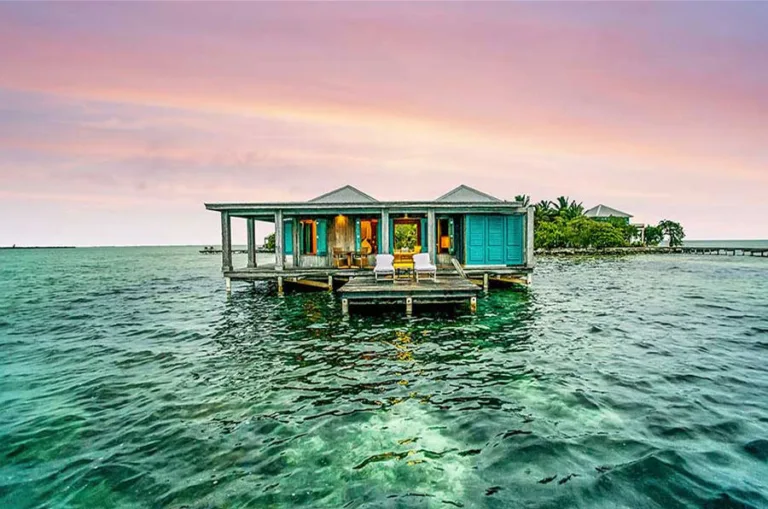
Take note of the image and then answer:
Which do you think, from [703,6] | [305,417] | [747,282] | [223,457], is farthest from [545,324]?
[747,282]

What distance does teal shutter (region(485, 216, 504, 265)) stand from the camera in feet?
61.8

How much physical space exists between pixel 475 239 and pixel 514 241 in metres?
2.04

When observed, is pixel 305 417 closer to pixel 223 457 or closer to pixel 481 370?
pixel 223 457

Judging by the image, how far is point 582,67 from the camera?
62.1ft

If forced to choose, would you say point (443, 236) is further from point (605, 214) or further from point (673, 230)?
point (673, 230)

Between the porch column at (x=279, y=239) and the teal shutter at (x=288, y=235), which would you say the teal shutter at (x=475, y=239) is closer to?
the porch column at (x=279, y=239)

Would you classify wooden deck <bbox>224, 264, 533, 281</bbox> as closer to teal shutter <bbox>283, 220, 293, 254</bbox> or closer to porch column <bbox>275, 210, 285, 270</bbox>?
porch column <bbox>275, 210, 285, 270</bbox>

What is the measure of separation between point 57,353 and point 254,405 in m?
7.68

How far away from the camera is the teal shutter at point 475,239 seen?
18.8m

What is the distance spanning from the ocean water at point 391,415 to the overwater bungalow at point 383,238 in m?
6.46

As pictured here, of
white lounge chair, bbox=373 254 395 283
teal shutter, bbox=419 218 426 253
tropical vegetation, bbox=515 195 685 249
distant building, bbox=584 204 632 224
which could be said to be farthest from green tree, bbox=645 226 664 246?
white lounge chair, bbox=373 254 395 283

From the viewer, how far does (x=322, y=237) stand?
21.3 m

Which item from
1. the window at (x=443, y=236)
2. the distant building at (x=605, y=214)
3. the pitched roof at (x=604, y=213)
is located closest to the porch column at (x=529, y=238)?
the window at (x=443, y=236)

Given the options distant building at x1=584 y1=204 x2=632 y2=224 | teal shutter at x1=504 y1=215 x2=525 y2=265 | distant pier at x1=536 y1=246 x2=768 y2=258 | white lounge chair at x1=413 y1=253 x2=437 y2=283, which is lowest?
distant pier at x1=536 y1=246 x2=768 y2=258
